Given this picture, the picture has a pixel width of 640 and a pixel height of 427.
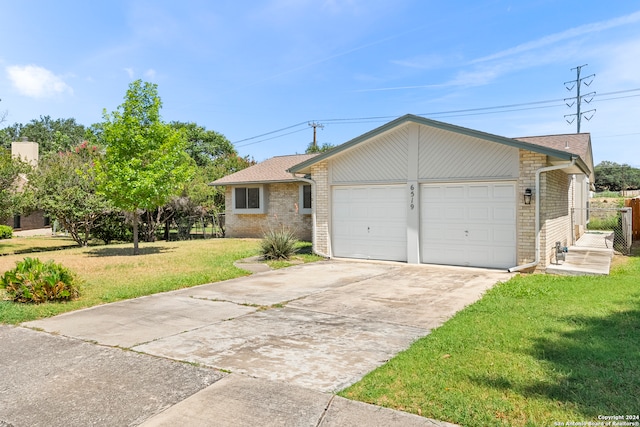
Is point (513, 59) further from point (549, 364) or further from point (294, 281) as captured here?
point (549, 364)

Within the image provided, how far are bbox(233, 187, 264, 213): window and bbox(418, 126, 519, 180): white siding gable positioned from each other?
1075 centimetres

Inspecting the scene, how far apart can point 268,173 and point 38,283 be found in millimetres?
14230

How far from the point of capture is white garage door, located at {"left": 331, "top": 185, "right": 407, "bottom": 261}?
12.1m

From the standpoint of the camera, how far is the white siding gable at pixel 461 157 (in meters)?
10.3

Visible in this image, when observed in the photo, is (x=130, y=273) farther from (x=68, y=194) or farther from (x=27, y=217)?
(x=27, y=217)

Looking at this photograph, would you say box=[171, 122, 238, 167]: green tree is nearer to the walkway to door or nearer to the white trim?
the white trim

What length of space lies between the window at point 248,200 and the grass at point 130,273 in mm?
4629

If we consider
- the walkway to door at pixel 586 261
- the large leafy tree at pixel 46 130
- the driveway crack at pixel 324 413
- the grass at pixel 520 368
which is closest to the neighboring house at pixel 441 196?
the walkway to door at pixel 586 261

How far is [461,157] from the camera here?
10938 mm

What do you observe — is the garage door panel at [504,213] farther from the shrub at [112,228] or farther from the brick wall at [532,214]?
the shrub at [112,228]

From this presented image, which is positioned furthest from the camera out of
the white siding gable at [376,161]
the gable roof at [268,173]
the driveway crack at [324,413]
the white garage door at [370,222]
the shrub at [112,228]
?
the shrub at [112,228]

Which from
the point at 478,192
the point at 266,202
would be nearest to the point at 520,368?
the point at 478,192

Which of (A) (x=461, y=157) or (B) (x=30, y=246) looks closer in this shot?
(A) (x=461, y=157)

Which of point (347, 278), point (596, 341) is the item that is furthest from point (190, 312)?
point (596, 341)
